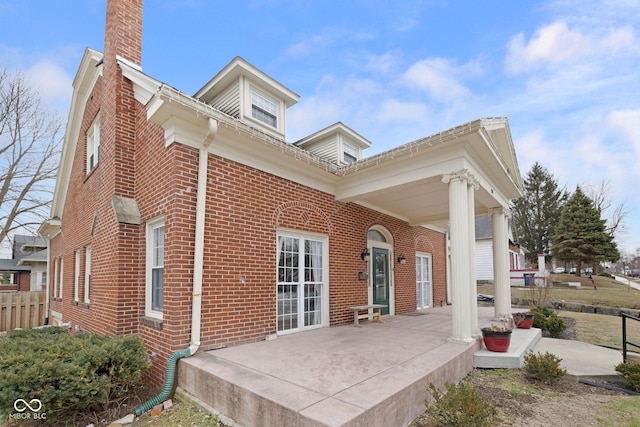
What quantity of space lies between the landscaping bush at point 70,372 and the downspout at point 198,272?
1.26ft

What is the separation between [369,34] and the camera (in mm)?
9109

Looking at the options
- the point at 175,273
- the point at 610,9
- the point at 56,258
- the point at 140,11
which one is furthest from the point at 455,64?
the point at 56,258

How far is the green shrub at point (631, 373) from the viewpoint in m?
5.15

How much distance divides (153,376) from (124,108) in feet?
15.7

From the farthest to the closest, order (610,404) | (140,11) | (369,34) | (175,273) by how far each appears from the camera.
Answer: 1. (369,34)
2. (140,11)
3. (175,273)
4. (610,404)

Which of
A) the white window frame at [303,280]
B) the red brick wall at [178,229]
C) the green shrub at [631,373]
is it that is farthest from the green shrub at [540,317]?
the white window frame at [303,280]

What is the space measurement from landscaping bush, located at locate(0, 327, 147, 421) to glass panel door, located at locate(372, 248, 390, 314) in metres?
6.38

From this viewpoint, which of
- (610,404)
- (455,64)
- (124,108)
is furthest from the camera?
(455,64)

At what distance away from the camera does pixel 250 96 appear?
8.98 m

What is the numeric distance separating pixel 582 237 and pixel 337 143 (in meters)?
28.3

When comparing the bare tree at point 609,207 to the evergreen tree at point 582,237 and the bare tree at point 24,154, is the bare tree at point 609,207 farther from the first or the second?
the bare tree at point 24,154

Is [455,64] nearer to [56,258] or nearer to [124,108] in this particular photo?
[124,108]

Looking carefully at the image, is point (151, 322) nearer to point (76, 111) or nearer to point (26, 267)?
point (76, 111)

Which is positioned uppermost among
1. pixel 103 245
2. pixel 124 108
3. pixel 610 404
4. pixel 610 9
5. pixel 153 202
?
pixel 610 9
